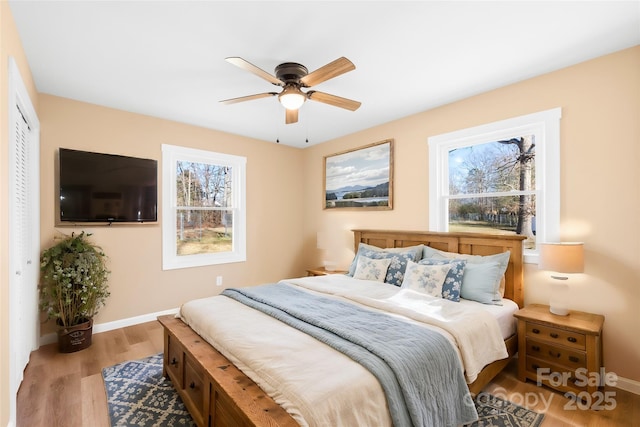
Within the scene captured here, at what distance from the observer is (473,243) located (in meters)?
3.14

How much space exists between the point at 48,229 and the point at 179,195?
55.6 inches

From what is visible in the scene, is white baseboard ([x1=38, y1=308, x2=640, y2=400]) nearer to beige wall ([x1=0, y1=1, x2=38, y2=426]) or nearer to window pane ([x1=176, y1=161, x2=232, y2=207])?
window pane ([x1=176, y1=161, x2=232, y2=207])

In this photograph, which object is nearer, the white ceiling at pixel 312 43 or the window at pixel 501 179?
the white ceiling at pixel 312 43

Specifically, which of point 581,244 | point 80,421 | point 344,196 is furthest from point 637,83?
point 80,421

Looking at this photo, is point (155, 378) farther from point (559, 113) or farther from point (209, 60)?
point (559, 113)

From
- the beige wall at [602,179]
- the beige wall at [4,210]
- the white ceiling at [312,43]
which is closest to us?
the beige wall at [4,210]

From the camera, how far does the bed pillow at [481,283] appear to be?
266 centimetres

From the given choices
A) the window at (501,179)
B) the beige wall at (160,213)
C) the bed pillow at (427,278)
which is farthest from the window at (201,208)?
the window at (501,179)

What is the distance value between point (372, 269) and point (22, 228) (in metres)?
3.26

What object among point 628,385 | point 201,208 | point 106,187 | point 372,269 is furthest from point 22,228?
point 628,385

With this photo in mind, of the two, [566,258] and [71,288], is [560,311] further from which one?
[71,288]

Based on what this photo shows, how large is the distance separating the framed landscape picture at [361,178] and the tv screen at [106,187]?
2521 millimetres

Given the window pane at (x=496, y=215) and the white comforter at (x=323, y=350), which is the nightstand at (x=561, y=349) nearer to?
the white comforter at (x=323, y=350)

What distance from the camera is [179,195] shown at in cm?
416
